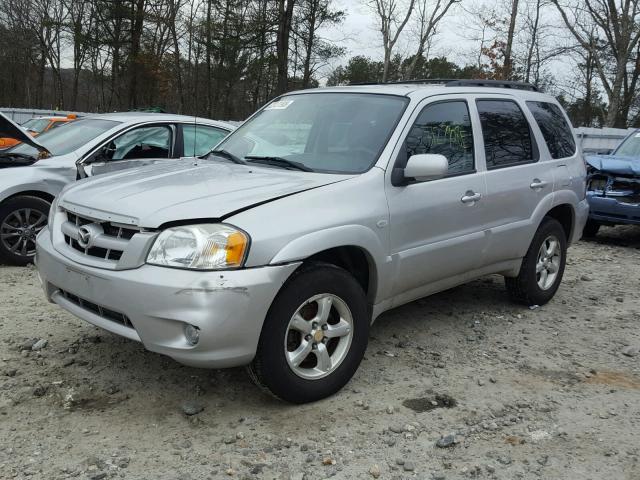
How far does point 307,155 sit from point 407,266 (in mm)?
964

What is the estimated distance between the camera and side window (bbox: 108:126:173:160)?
20.7 feet

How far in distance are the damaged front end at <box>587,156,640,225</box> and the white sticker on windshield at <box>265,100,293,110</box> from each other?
5.76 meters

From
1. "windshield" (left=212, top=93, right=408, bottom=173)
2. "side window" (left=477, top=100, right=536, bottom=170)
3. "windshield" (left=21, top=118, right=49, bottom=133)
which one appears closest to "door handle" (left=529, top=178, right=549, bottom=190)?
"side window" (left=477, top=100, right=536, bottom=170)

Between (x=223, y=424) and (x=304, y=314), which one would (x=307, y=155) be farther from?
(x=223, y=424)

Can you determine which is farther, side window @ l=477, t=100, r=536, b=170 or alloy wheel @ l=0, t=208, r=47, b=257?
alloy wheel @ l=0, t=208, r=47, b=257

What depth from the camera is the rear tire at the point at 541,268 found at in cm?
509

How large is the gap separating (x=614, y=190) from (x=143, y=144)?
646 cm

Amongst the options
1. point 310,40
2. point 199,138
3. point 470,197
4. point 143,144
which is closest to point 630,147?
point 470,197

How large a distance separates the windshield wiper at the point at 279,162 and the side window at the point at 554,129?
7.91ft

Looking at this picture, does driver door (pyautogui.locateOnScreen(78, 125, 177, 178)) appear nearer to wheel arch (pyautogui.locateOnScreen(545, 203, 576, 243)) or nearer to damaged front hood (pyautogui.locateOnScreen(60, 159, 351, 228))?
damaged front hood (pyautogui.locateOnScreen(60, 159, 351, 228))

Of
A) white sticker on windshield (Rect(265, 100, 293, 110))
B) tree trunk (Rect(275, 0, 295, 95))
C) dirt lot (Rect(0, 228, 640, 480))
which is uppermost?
tree trunk (Rect(275, 0, 295, 95))

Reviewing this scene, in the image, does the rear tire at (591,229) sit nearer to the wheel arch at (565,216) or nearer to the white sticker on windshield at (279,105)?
the wheel arch at (565,216)

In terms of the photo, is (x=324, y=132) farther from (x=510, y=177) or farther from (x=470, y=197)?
(x=510, y=177)

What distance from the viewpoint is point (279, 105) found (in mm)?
4664
